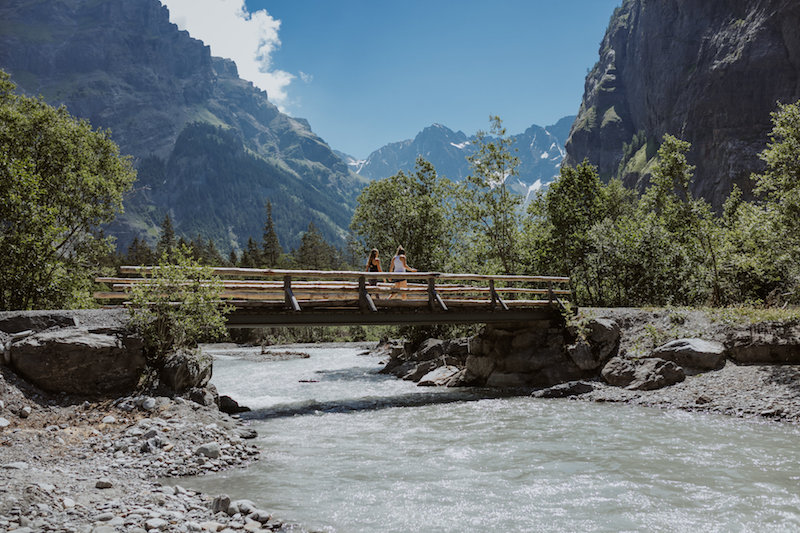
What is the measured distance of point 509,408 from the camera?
1689 cm

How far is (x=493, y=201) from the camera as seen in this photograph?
35188 mm

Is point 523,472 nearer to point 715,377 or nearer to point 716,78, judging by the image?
point 715,377

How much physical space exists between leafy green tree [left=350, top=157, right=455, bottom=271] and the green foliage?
27048 millimetres

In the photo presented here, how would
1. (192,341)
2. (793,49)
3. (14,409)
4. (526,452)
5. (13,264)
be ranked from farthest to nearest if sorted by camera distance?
(793,49) → (13,264) → (192,341) → (526,452) → (14,409)

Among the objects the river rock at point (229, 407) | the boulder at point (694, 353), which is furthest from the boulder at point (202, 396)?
the boulder at point (694, 353)

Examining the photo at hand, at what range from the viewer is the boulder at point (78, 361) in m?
11.7

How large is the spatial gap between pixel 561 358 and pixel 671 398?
5.73 metres

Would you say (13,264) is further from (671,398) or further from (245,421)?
(671,398)

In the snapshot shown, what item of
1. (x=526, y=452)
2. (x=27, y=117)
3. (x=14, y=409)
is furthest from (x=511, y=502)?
(x=27, y=117)

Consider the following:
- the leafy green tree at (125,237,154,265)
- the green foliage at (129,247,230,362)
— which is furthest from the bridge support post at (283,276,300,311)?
the leafy green tree at (125,237,154,265)

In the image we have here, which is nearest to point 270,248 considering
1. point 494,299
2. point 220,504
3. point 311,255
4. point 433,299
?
point 311,255

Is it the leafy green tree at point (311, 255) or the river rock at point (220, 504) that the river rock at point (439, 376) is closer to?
the river rock at point (220, 504)

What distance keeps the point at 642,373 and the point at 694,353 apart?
1.83 meters

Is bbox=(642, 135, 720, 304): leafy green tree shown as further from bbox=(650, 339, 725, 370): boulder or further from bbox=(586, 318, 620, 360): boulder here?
bbox=(650, 339, 725, 370): boulder
